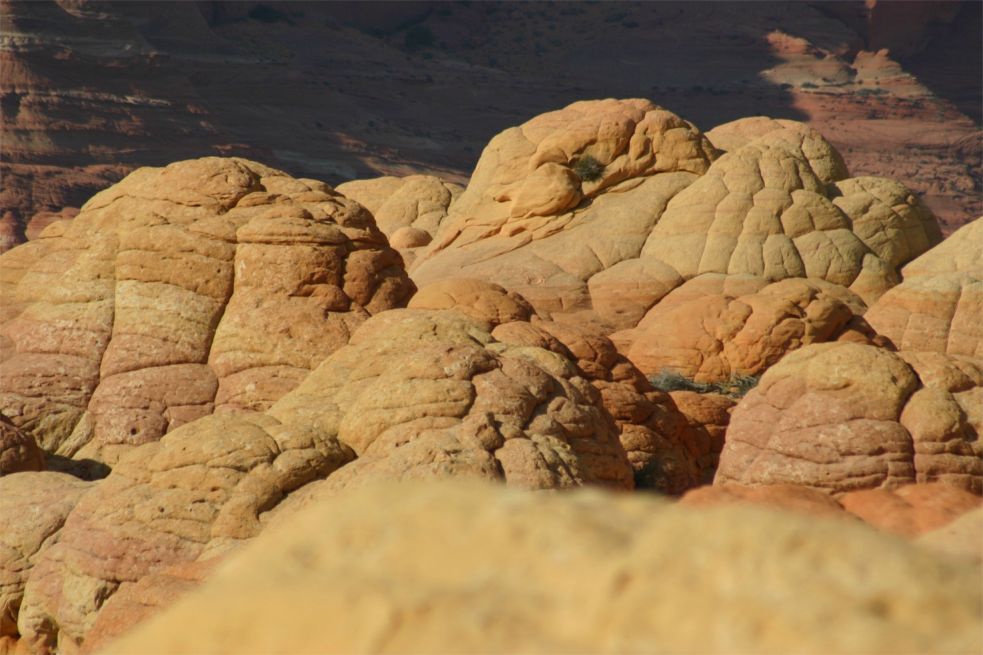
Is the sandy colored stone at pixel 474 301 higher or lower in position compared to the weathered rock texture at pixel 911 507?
lower

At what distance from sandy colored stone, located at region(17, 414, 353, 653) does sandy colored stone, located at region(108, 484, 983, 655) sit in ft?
28.5

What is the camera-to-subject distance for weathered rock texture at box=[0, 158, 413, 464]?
66.6ft

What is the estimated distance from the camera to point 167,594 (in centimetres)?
1107

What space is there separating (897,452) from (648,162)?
2289cm

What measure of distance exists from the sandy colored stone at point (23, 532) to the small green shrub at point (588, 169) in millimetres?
22914

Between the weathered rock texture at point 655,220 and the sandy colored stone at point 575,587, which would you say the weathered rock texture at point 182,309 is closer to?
the weathered rock texture at point 655,220

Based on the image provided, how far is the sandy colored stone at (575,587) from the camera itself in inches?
120

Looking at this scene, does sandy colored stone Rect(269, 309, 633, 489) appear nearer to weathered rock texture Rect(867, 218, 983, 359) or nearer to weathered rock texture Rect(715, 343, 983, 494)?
weathered rock texture Rect(715, 343, 983, 494)

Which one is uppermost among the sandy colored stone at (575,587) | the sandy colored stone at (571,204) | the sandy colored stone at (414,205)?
the sandy colored stone at (575,587)

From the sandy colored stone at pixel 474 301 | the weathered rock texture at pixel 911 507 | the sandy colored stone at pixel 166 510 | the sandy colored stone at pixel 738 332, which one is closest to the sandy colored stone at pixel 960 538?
the weathered rock texture at pixel 911 507

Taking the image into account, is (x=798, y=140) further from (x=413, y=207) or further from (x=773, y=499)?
(x=773, y=499)

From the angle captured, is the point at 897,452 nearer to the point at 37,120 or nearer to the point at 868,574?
the point at 868,574

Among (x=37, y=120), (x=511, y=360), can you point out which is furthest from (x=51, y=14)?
(x=511, y=360)

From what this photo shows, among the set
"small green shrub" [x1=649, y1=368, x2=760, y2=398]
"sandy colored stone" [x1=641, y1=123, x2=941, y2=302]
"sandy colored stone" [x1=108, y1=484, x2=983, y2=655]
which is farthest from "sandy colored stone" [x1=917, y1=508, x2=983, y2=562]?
"sandy colored stone" [x1=641, y1=123, x2=941, y2=302]
